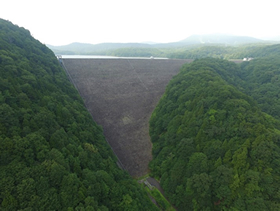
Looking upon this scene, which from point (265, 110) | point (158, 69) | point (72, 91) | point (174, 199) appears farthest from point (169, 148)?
point (158, 69)

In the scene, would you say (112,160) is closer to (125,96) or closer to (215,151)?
(215,151)

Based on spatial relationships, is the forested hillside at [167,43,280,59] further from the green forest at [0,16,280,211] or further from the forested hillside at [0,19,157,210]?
the forested hillside at [0,19,157,210]

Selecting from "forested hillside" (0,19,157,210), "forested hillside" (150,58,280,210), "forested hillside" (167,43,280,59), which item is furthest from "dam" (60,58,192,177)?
"forested hillside" (167,43,280,59)

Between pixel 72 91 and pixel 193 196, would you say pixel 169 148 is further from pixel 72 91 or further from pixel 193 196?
pixel 72 91

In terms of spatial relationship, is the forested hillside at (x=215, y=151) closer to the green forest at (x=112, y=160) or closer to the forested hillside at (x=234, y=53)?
the green forest at (x=112, y=160)

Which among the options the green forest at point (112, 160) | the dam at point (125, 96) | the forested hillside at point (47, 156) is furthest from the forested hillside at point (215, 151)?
the forested hillside at point (47, 156)

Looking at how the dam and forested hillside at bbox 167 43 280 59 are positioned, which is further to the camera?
forested hillside at bbox 167 43 280 59
